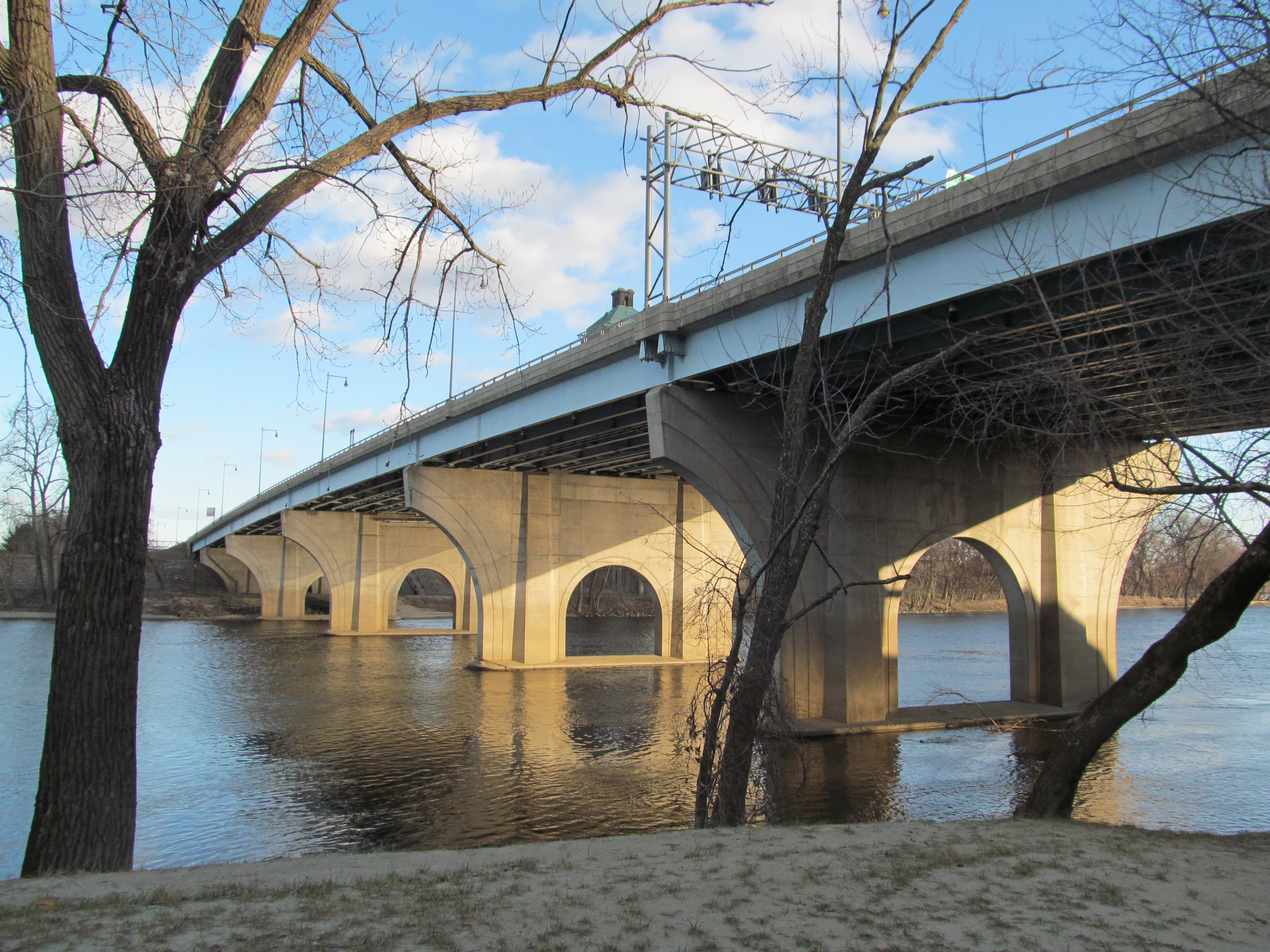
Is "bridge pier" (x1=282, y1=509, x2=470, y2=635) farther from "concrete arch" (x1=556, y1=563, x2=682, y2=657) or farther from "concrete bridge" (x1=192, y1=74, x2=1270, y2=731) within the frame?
"concrete arch" (x1=556, y1=563, x2=682, y2=657)

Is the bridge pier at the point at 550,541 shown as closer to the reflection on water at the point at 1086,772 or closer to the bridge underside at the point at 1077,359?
the bridge underside at the point at 1077,359

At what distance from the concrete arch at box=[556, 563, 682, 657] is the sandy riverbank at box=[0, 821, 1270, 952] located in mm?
27447

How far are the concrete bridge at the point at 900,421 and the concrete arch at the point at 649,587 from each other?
0.37 ft

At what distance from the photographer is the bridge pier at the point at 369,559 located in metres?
55.1

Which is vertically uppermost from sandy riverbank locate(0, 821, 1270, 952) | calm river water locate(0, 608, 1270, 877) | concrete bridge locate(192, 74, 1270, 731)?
concrete bridge locate(192, 74, 1270, 731)

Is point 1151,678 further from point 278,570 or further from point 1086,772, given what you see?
point 278,570

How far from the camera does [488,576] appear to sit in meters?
33.2

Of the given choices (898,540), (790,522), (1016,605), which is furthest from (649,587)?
(790,522)

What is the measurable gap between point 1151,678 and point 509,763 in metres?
11.1

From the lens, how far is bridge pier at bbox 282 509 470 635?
55094 mm

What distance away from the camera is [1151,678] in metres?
8.81

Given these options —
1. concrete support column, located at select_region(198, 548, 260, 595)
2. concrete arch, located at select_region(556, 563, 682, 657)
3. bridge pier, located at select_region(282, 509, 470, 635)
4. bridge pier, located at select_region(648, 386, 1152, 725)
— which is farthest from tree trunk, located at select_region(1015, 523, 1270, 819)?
concrete support column, located at select_region(198, 548, 260, 595)

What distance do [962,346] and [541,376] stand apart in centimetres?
1650

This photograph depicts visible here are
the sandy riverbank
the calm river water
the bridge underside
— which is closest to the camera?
the sandy riverbank
